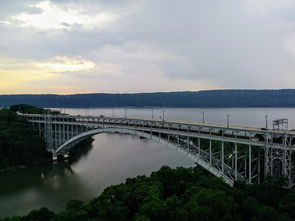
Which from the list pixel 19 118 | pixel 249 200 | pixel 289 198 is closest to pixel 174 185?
pixel 249 200

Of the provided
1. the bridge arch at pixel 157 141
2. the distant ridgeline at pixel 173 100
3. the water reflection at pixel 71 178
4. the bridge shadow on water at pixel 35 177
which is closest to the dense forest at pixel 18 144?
the bridge shadow on water at pixel 35 177

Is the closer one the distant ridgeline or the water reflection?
the water reflection

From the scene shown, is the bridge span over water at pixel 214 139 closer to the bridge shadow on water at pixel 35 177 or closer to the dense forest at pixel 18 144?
the dense forest at pixel 18 144

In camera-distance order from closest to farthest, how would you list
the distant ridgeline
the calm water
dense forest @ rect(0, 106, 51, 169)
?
the calm water, dense forest @ rect(0, 106, 51, 169), the distant ridgeline

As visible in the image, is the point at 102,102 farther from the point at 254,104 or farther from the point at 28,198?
the point at 28,198

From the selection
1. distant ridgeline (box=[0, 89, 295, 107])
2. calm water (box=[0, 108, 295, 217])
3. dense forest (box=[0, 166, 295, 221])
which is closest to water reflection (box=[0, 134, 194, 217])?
calm water (box=[0, 108, 295, 217])

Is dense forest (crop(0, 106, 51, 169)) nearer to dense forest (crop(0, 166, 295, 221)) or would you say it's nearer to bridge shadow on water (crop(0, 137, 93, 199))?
bridge shadow on water (crop(0, 137, 93, 199))
